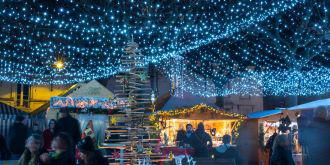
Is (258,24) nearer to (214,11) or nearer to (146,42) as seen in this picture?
(214,11)

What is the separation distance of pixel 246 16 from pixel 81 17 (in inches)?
302

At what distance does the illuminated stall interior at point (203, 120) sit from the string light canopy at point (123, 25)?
8.80 ft

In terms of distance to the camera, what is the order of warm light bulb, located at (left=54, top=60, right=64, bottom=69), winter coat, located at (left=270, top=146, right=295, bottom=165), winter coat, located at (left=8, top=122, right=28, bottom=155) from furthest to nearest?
1. warm light bulb, located at (left=54, top=60, right=64, bottom=69)
2. winter coat, located at (left=8, top=122, right=28, bottom=155)
3. winter coat, located at (left=270, top=146, right=295, bottom=165)

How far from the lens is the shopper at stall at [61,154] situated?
18.9 feet

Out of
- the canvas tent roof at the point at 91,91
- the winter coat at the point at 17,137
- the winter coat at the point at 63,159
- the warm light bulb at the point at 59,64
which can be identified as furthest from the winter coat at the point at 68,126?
the warm light bulb at the point at 59,64

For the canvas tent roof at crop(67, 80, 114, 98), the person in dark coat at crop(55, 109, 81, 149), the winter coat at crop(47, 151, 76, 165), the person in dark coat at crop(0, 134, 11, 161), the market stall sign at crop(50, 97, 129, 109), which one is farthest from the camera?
the canvas tent roof at crop(67, 80, 114, 98)

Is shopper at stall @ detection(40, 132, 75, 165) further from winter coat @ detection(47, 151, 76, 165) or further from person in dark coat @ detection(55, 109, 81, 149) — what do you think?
person in dark coat @ detection(55, 109, 81, 149)

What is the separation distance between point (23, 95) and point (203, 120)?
585 inches

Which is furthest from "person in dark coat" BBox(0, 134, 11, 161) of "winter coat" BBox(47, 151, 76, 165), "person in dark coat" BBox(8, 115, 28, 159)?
"winter coat" BBox(47, 151, 76, 165)

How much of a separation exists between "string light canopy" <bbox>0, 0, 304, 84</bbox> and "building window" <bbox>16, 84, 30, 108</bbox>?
6958 mm

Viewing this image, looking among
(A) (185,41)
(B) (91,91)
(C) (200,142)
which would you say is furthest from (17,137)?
(A) (185,41)

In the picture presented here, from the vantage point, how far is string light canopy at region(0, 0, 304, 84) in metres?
22.1

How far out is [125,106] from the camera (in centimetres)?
691

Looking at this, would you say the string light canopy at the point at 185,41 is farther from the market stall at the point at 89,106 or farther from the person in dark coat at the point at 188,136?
the person in dark coat at the point at 188,136
